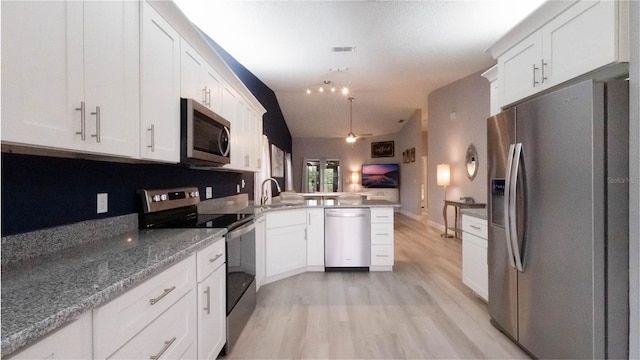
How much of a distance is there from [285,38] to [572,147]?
3248 mm

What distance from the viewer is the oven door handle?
2.00 metres

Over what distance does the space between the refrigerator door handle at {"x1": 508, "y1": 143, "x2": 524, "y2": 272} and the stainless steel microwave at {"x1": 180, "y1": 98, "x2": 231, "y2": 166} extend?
7.21ft

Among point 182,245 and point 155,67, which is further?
point 155,67

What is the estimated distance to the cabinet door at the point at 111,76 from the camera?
1.14 m

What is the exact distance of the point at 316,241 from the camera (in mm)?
3723

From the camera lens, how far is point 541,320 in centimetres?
177

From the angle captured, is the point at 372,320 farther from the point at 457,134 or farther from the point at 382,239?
the point at 457,134

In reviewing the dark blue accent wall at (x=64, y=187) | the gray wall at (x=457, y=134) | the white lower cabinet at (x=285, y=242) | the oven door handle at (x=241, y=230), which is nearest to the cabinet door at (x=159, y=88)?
the dark blue accent wall at (x=64, y=187)

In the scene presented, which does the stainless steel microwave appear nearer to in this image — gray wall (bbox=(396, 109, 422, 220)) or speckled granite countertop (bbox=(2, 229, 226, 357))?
speckled granite countertop (bbox=(2, 229, 226, 357))

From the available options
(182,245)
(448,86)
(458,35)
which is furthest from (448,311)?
(448,86)

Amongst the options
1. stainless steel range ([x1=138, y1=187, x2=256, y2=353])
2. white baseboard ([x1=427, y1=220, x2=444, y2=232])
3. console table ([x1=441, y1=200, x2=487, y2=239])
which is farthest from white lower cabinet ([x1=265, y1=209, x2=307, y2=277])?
white baseboard ([x1=427, y1=220, x2=444, y2=232])

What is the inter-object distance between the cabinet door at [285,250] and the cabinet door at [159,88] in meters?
1.72

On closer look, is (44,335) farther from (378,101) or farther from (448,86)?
(378,101)

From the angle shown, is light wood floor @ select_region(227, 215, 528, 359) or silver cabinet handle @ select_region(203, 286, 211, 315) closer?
silver cabinet handle @ select_region(203, 286, 211, 315)
